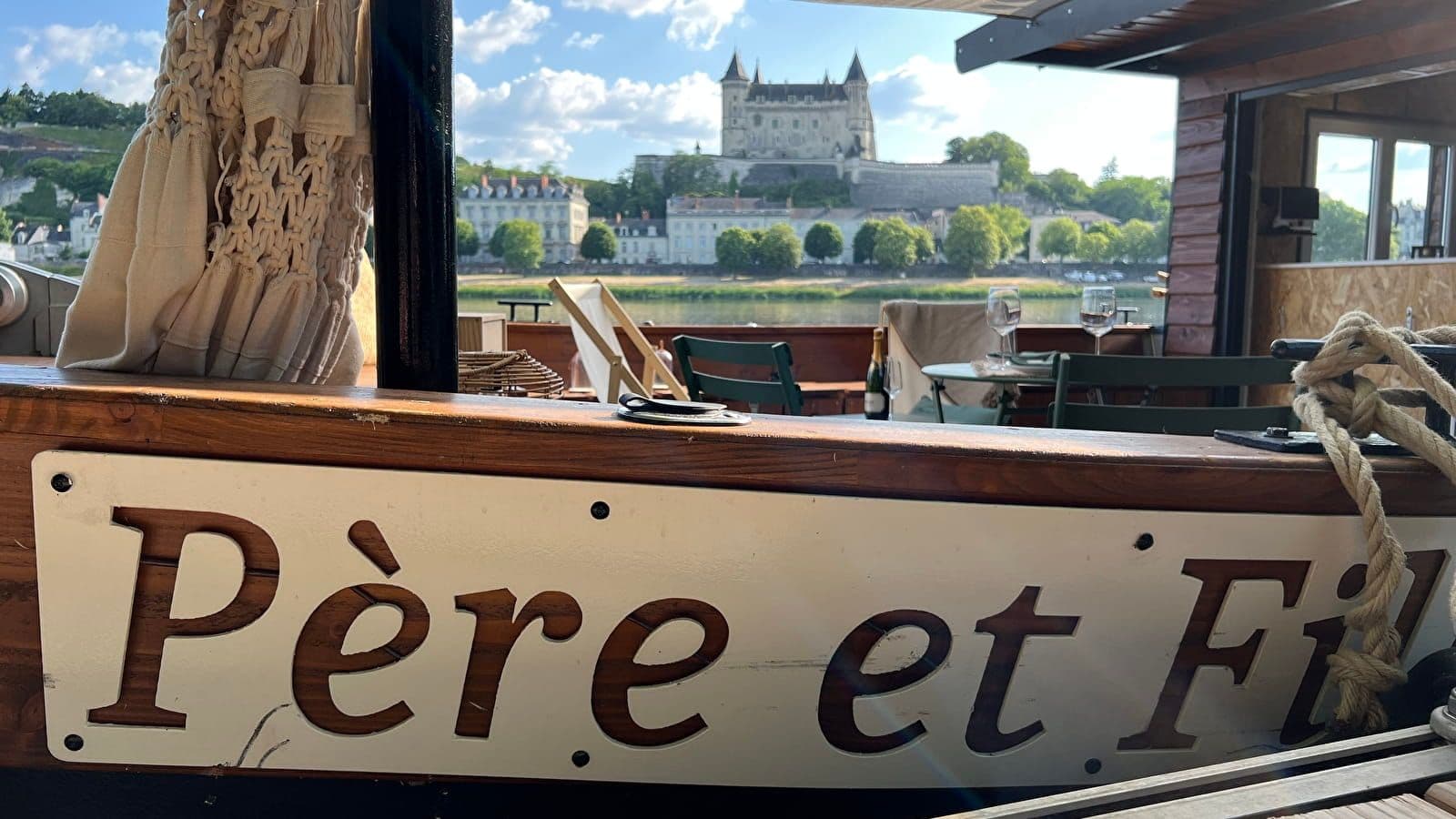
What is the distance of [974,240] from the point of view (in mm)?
37594

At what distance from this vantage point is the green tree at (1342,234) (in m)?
7.55

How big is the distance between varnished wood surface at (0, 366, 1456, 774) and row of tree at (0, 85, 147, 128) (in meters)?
6.48

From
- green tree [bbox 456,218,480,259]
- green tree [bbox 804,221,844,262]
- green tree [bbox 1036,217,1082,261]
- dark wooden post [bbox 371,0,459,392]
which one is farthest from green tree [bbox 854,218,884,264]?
dark wooden post [bbox 371,0,459,392]

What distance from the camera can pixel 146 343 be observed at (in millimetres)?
1316

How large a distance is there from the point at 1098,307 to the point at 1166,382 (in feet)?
4.31

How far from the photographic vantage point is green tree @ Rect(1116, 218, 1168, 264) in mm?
30381

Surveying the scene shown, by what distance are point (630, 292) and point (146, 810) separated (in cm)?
2877

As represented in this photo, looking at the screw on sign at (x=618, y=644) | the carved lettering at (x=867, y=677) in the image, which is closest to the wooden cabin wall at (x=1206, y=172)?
the screw on sign at (x=618, y=644)

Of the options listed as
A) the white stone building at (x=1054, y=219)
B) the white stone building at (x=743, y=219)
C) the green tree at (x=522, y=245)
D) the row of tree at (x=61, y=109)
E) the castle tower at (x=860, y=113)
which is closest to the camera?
the row of tree at (x=61, y=109)

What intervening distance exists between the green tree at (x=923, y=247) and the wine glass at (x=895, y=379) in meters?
32.3

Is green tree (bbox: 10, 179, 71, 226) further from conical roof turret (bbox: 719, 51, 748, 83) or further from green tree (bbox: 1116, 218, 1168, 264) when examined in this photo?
conical roof turret (bbox: 719, 51, 748, 83)

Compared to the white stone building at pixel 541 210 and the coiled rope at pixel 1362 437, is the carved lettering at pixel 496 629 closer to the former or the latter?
the coiled rope at pixel 1362 437

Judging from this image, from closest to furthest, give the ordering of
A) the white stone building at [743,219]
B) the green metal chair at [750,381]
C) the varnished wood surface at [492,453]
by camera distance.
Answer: the varnished wood surface at [492,453]
the green metal chair at [750,381]
the white stone building at [743,219]

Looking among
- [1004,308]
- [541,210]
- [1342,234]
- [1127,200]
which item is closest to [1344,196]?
[1342,234]
